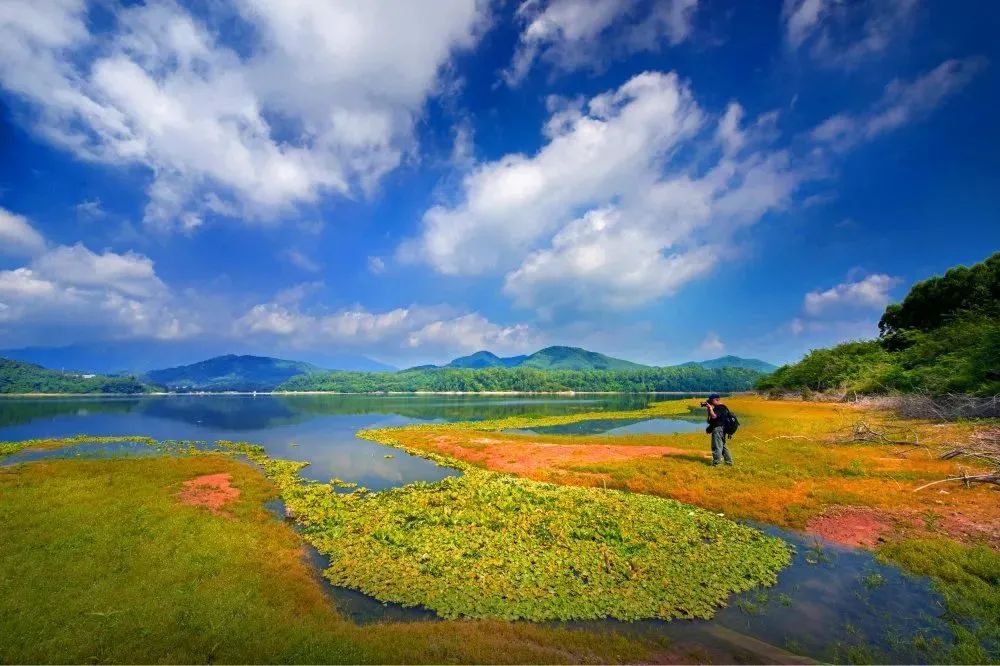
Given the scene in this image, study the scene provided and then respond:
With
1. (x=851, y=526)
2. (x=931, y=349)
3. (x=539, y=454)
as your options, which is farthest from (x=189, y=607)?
(x=931, y=349)

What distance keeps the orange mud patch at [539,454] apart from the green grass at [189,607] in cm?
1537

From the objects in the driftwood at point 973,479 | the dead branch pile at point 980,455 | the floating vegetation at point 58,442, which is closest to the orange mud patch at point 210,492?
the floating vegetation at point 58,442

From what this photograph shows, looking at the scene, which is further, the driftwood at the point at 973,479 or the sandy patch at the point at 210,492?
the sandy patch at the point at 210,492

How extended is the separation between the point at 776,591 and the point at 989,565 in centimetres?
568

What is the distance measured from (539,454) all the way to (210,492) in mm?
20946

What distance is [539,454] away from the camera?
106 ft

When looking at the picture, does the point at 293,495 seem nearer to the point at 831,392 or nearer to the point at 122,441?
the point at 122,441

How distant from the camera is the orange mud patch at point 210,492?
20.0 m

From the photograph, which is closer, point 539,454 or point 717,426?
point 717,426

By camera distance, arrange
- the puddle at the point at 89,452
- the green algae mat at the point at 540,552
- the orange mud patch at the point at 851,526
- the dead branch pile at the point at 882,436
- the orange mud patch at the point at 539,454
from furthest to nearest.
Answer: the puddle at the point at 89,452 < the orange mud patch at the point at 539,454 < the dead branch pile at the point at 882,436 < the orange mud patch at the point at 851,526 < the green algae mat at the point at 540,552

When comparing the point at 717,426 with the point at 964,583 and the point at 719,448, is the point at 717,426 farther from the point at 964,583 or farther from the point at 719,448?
the point at 964,583

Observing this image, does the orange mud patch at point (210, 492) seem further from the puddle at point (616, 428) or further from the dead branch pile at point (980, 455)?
A: the puddle at point (616, 428)

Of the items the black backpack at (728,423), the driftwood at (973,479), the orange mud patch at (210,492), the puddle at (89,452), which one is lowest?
the puddle at (89,452)

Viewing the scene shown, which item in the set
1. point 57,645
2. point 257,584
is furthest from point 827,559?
point 57,645
